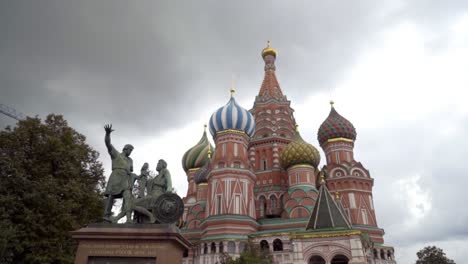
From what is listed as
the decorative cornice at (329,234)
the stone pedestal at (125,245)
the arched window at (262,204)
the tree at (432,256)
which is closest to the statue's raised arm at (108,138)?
the stone pedestal at (125,245)

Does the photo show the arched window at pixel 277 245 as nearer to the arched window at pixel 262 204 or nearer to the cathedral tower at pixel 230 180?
the cathedral tower at pixel 230 180

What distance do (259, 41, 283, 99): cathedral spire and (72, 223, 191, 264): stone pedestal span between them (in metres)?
37.7

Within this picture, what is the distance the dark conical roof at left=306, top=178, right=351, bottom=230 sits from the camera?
2248cm

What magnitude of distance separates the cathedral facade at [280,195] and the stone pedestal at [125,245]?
1407 cm

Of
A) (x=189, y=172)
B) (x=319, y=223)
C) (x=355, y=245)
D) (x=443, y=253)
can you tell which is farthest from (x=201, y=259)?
(x=443, y=253)

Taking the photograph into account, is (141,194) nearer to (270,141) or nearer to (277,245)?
(277,245)

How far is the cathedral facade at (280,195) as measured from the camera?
22625 mm

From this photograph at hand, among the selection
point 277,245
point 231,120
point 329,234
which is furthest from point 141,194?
point 231,120

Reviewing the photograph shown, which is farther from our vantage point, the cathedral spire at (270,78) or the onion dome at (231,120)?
the cathedral spire at (270,78)

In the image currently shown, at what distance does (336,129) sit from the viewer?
38812mm

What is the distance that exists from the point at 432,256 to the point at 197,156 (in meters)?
31.2

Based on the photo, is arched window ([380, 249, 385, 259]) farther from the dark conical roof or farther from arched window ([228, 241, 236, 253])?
arched window ([228, 241, 236, 253])

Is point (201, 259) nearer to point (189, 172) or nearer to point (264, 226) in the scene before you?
point (264, 226)

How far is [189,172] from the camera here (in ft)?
157
